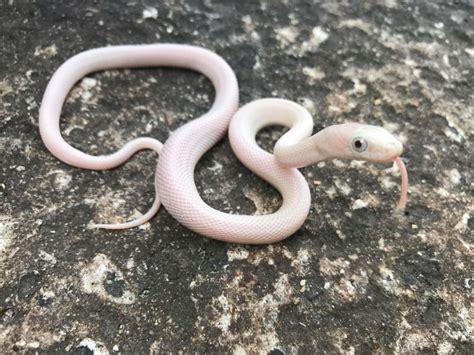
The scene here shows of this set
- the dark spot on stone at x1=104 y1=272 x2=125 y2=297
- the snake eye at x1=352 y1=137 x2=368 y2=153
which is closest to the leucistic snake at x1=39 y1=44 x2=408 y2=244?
the snake eye at x1=352 y1=137 x2=368 y2=153

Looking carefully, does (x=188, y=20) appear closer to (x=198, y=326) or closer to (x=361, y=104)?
(x=361, y=104)

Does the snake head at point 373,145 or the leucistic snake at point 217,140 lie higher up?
the snake head at point 373,145

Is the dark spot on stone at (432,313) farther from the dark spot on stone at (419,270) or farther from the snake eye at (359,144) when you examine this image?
the snake eye at (359,144)

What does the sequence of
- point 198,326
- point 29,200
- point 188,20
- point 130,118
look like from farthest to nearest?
point 188,20
point 130,118
point 29,200
point 198,326

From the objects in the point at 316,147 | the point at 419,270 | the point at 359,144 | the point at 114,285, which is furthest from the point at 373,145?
the point at 114,285

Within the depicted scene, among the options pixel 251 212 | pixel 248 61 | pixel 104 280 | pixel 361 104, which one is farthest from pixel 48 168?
pixel 361 104

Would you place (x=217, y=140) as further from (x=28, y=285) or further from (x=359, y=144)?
(x=28, y=285)

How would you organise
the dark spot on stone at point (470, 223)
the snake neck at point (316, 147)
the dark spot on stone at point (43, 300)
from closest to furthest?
the dark spot on stone at point (43, 300) → the snake neck at point (316, 147) → the dark spot on stone at point (470, 223)

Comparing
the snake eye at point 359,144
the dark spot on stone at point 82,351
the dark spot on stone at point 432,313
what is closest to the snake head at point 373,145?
the snake eye at point 359,144
